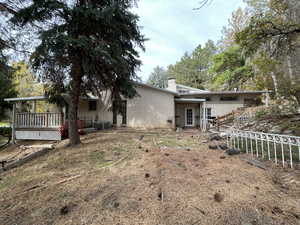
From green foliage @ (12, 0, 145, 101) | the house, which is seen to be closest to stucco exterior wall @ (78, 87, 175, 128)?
the house

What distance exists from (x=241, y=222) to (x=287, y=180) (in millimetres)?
1943

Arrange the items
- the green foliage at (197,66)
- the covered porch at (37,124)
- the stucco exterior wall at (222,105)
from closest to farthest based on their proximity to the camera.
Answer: the covered porch at (37,124)
the stucco exterior wall at (222,105)
the green foliage at (197,66)

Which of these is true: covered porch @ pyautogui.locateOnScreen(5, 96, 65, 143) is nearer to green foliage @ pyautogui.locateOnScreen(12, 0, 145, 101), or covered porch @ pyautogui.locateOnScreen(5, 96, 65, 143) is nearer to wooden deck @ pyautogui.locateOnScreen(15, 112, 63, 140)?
wooden deck @ pyautogui.locateOnScreen(15, 112, 63, 140)

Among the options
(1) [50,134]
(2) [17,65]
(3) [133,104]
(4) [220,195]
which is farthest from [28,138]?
(4) [220,195]

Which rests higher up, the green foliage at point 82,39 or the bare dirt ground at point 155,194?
the green foliage at point 82,39

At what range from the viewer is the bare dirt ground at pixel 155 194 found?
2125mm

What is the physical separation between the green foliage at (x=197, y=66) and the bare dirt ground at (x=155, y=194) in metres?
29.9

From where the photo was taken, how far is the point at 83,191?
116 inches

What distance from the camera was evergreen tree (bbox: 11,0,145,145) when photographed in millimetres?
5309

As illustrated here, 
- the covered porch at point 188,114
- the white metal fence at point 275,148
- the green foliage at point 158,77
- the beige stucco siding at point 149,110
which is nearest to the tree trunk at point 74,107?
the beige stucco siding at point 149,110

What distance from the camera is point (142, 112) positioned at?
12.0 m

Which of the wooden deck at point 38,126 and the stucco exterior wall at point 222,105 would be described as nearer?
the wooden deck at point 38,126

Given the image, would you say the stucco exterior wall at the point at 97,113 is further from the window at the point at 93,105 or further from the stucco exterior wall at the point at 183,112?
the stucco exterior wall at the point at 183,112

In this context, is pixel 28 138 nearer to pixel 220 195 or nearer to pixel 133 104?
pixel 133 104
